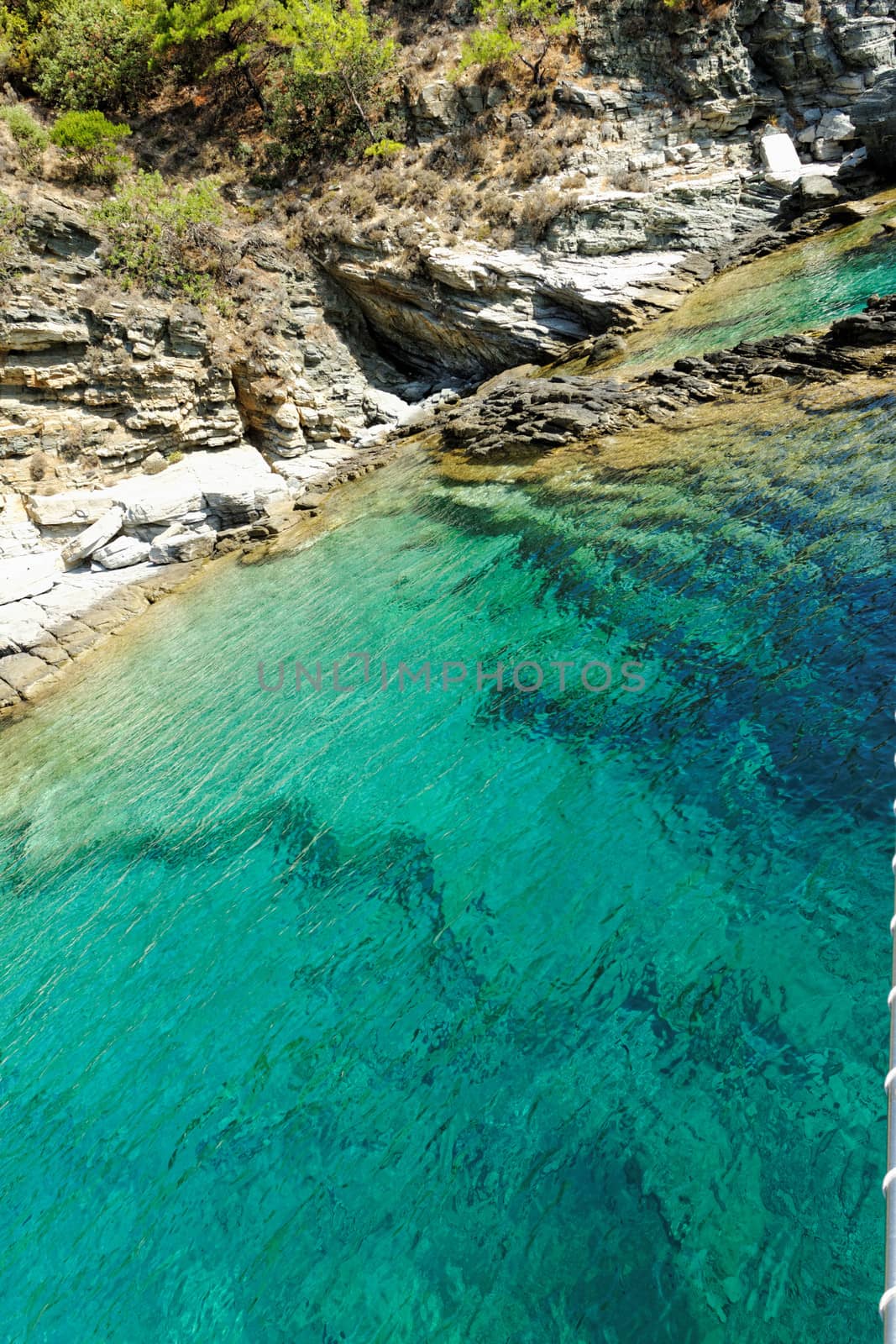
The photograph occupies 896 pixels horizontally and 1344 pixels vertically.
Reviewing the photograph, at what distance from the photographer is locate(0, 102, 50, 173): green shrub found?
2316 centimetres

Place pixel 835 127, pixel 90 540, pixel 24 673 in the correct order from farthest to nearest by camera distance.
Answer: pixel 835 127, pixel 90 540, pixel 24 673

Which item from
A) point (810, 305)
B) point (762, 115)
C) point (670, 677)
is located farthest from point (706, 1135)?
point (762, 115)

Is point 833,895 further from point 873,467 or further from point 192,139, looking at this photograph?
point 192,139

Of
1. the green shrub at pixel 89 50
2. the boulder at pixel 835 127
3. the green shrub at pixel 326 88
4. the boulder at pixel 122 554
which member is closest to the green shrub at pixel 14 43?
the green shrub at pixel 89 50

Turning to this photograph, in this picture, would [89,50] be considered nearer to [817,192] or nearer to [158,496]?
[158,496]

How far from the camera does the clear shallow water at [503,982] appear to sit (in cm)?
396

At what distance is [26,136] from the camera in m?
23.4

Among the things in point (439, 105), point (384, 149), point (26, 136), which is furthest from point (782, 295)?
point (26, 136)

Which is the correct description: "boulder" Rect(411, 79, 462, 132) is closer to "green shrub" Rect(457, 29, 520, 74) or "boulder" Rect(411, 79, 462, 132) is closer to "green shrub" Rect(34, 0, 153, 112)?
"green shrub" Rect(457, 29, 520, 74)

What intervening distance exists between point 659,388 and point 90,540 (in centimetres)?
1502

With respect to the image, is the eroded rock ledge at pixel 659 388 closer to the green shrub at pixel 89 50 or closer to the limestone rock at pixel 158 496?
the limestone rock at pixel 158 496

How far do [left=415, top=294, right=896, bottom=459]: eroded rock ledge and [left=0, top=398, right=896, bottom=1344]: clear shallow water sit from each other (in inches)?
146

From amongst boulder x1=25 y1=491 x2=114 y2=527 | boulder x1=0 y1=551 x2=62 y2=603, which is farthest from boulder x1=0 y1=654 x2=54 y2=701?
boulder x1=25 y1=491 x2=114 y2=527

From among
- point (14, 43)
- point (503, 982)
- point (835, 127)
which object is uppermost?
point (14, 43)
